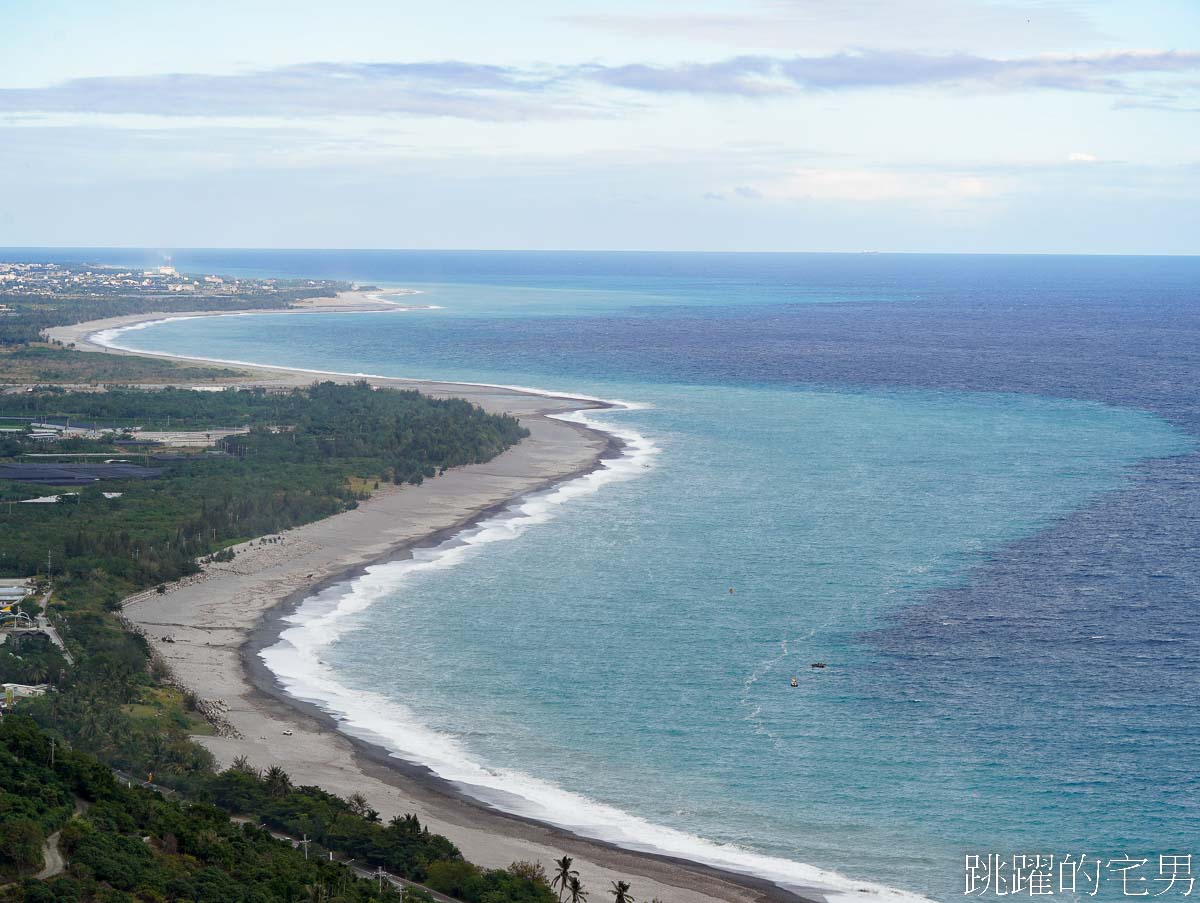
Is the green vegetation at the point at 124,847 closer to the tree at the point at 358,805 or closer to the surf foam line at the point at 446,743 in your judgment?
the tree at the point at 358,805

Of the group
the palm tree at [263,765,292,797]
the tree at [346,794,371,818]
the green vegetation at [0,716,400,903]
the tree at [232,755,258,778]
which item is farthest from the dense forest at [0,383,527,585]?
the tree at [346,794,371,818]

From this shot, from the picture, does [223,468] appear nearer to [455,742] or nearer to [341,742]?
[341,742]

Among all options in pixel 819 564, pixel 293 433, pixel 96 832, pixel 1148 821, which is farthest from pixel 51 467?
pixel 1148 821

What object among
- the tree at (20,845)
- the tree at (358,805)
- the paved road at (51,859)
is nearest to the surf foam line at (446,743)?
the tree at (358,805)

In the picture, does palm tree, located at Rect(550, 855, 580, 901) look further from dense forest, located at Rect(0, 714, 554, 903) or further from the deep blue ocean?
the deep blue ocean

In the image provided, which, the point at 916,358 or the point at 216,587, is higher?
the point at 916,358

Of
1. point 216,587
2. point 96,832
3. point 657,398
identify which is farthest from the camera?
point 657,398

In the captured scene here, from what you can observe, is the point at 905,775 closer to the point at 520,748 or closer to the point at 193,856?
the point at 520,748

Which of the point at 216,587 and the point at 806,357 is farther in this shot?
the point at 806,357
